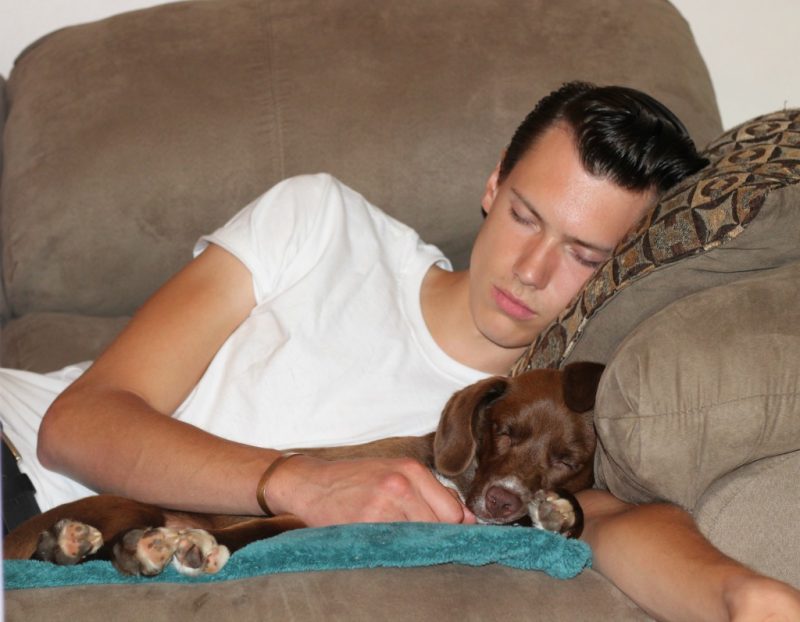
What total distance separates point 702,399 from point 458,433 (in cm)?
71

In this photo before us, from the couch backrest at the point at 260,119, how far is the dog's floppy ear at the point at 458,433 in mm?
751

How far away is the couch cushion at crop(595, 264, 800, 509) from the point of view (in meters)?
1.57

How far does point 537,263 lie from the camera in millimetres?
2154

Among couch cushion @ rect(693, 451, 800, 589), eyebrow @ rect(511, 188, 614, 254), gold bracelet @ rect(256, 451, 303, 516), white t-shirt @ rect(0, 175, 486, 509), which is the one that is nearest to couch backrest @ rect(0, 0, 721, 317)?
white t-shirt @ rect(0, 175, 486, 509)

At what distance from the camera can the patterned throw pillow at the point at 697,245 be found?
5.78ft

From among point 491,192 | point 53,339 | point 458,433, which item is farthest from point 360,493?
point 53,339

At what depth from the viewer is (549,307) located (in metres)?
2.20

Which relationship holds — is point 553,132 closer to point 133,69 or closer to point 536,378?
point 536,378

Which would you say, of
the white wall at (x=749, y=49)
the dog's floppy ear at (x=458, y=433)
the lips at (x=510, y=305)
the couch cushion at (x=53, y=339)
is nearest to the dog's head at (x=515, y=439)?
the dog's floppy ear at (x=458, y=433)

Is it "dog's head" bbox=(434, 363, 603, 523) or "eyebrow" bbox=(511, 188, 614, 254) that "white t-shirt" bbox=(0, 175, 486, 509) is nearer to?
"dog's head" bbox=(434, 363, 603, 523)

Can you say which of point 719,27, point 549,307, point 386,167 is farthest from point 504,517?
point 719,27

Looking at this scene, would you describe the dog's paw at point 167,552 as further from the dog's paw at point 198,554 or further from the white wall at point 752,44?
the white wall at point 752,44

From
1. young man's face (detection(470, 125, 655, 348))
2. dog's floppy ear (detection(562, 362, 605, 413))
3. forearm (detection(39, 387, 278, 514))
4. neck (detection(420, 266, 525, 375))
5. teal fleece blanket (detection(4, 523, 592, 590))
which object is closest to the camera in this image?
teal fleece blanket (detection(4, 523, 592, 590))

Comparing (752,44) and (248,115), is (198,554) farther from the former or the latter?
(752,44)
